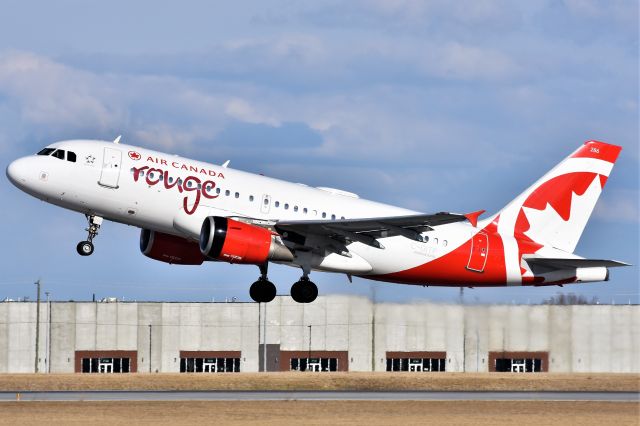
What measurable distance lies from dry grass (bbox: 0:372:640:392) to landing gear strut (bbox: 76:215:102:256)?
1543 centimetres

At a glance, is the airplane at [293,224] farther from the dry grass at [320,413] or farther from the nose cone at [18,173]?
the dry grass at [320,413]

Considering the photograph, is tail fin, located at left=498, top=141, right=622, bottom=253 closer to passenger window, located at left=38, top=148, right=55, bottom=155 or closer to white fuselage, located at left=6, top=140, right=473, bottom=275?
white fuselage, located at left=6, top=140, right=473, bottom=275

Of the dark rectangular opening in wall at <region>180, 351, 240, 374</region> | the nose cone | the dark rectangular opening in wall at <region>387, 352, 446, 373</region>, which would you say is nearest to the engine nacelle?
the nose cone

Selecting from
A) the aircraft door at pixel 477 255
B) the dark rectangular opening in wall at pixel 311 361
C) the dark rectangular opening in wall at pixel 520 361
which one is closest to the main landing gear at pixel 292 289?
the aircraft door at pixel 477 255

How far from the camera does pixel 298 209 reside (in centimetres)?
5194

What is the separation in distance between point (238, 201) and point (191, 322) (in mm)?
45170

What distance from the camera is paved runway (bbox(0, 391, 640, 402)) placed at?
185 feet

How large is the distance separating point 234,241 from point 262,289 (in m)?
5.16

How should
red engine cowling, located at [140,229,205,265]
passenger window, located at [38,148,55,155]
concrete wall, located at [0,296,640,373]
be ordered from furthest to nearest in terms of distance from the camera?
concrete wall, located at [0,296,640,373] → red engine cowling, located at [140,229,205,265] → passenger window, located at [38,148,55,155]

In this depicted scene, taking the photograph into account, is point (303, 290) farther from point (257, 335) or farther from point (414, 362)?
point (257, 335)

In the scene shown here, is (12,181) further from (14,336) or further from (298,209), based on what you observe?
(14,336)

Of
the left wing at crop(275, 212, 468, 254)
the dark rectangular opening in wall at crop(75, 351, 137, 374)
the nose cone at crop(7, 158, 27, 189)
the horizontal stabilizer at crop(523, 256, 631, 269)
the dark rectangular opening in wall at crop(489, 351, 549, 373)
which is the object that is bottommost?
the dark rectangular opening in wall at crop(75, 351, 137, 374)

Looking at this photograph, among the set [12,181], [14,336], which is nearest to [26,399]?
[12,181]

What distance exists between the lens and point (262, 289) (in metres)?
54.0
